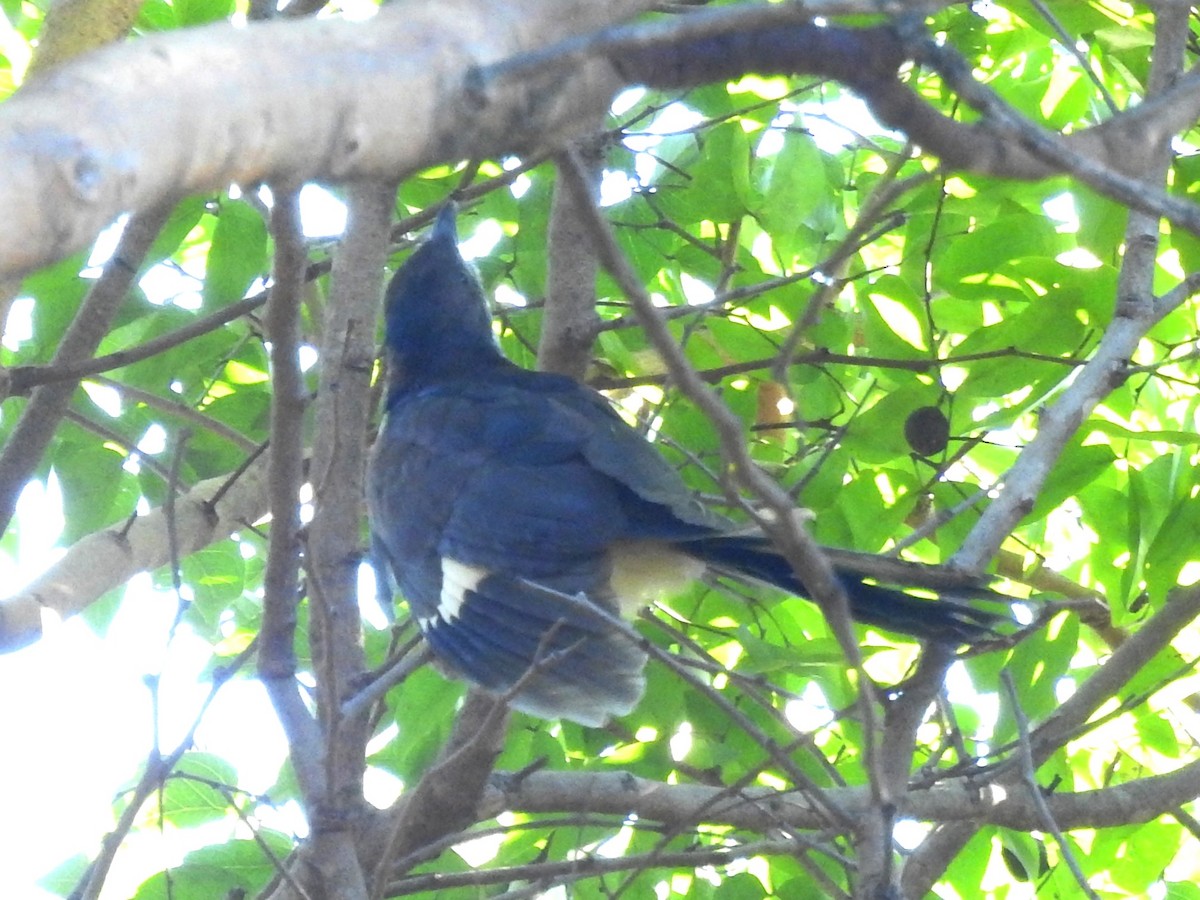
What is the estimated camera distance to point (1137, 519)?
2.19 m

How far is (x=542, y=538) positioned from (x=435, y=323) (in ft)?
3.07

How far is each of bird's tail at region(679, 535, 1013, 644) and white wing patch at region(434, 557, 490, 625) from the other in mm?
525

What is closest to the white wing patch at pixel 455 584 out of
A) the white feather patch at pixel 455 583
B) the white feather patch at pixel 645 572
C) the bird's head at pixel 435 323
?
the white feather patch at pixel 455 583

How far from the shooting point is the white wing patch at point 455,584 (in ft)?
8.11

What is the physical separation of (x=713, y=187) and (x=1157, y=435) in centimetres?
85

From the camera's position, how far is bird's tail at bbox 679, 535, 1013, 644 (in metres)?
1.70

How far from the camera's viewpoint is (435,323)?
10.8ft

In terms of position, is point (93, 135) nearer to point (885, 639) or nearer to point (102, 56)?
point (102, 56)

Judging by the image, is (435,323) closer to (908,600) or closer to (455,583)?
(455,583)

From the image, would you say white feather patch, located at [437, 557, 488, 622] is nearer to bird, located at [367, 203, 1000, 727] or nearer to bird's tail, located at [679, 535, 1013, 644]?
bird, located at [367, 203, 1000, 727]

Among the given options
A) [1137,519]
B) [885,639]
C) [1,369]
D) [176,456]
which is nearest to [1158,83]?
[1137,519]

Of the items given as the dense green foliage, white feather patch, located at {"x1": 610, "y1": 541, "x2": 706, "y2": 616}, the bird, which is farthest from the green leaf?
white feather patch, located at {"x1": 610, "y1": 541, "x2": 706, "y2": 616}

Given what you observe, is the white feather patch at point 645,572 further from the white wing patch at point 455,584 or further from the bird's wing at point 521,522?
the white wing patch at point 455,584

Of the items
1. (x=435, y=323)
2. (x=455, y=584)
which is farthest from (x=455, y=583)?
(x=435, y=323)
